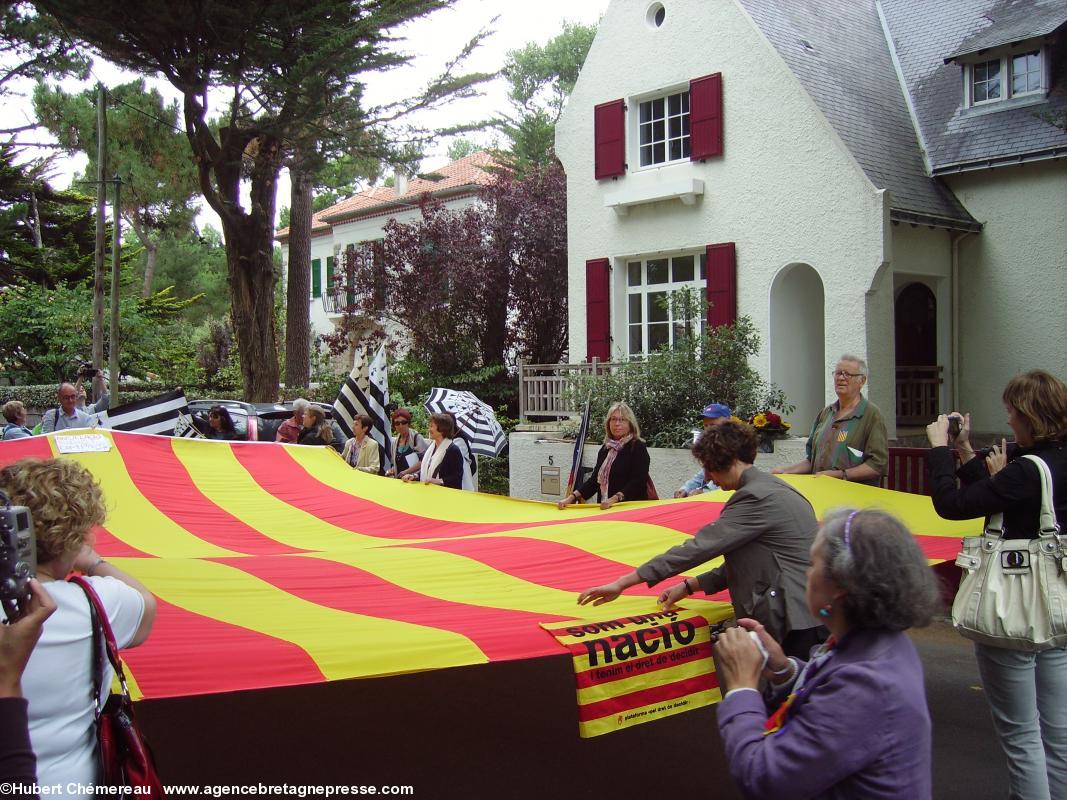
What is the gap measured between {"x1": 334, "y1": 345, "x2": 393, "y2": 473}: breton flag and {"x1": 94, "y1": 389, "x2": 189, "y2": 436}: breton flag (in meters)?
1.66

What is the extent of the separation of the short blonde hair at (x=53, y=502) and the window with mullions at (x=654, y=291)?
14524 mm

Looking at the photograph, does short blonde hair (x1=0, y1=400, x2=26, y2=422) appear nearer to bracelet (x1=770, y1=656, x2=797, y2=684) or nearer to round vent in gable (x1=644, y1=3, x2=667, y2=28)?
bracelet (x1=770, y1=656, x2=797, y2=684)

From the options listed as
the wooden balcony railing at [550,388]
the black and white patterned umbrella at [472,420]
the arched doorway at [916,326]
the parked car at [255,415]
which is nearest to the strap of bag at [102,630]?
the black and white patterned umbrella at [472,420]

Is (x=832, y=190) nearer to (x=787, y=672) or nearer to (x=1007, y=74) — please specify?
(x=1007, y=74)

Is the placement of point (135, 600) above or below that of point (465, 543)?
above

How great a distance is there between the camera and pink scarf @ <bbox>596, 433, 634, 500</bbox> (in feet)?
23.9

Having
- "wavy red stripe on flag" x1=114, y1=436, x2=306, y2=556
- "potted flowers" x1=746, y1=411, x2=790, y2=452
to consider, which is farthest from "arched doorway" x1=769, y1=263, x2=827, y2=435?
"wavy red stripe on flag" x1=114, y1=436, x2=306, y2=556

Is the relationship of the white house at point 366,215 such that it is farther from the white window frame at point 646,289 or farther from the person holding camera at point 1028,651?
the person holding camera at point 1028,651

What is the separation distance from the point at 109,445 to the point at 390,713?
334cm

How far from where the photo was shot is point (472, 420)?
12039 millimetres

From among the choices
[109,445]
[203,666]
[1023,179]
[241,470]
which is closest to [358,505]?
[241,470]

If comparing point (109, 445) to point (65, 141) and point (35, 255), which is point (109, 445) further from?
point (35, 255)

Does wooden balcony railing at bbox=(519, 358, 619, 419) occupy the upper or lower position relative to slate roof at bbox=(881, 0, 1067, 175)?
lower

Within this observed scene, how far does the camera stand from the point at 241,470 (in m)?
8.07
